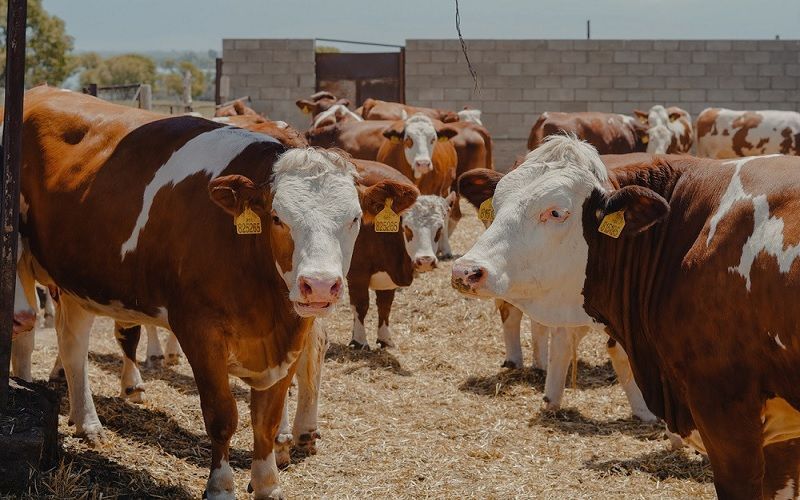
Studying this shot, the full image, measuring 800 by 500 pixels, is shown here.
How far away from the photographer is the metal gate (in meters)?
21.7

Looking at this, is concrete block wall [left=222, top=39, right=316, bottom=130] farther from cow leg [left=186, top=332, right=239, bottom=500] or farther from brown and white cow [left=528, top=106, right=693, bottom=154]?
cow leg [left=186, top=332, right=239, bottom=500]

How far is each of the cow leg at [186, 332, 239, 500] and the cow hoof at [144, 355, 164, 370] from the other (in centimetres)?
314

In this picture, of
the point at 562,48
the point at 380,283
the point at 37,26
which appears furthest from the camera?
the point at 37,26

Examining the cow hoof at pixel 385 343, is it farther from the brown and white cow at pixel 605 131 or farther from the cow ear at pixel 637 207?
the brown and white cow at pixel 605 131

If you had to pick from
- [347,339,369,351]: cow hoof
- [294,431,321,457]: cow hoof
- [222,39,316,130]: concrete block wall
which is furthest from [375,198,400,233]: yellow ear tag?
[222,39,316,130]: concrete block wall

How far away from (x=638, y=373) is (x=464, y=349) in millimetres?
4572

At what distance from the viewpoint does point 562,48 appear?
848 inches

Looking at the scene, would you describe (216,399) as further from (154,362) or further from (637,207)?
(154,362)

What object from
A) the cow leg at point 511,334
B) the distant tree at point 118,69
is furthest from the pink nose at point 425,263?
the distant tree at point 118,69

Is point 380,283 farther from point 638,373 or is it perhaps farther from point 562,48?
point 562,48

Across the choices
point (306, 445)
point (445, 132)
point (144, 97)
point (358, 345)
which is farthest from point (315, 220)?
point (144, 97)

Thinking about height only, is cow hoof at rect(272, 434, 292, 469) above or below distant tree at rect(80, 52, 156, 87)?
below

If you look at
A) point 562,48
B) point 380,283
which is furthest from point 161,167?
point 562,48

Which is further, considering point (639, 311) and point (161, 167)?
point (161, 167)
